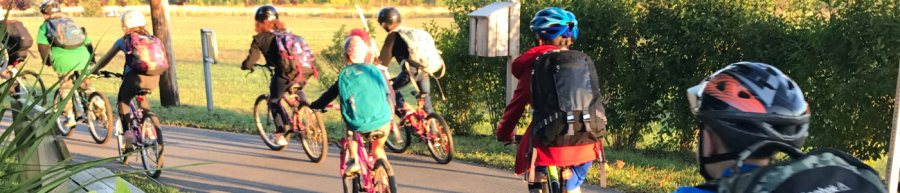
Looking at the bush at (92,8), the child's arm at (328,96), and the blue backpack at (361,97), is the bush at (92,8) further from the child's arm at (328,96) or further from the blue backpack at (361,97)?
the blue backpack at (361,97)

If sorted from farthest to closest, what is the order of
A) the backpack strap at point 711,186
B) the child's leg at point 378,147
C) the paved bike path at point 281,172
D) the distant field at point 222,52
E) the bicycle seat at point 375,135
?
the distant field at point 222,52 → the paved bike path at point 281,172 → the child's leg at point 378,147 → the bicycle seat at point 375,135 → the backpack strap at point 711,186

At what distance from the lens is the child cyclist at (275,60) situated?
738 cm

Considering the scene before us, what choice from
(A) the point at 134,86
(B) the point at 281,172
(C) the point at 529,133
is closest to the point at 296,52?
(B) the point at 281,172

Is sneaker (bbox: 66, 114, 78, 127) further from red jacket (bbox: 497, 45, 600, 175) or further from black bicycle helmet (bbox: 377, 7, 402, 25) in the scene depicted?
red jacket (bbox: 497, 45, 600, 175)

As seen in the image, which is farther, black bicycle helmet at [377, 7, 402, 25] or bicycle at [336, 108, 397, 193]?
black bicycle helmet at [377, 7, 402, 25]

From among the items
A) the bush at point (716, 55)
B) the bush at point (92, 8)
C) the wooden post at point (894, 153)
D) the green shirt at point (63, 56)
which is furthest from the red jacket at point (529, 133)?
the bush at point (92, 8)

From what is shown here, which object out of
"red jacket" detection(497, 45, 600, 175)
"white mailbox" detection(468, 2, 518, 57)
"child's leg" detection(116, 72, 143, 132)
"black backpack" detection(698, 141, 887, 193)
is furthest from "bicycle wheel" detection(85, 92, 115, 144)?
"black backpack" detection(698, 141, 887, 193)

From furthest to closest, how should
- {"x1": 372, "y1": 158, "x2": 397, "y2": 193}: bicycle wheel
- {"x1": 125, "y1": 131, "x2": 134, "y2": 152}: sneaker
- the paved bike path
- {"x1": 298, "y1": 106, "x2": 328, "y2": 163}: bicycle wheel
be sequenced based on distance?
{"x1": 298, "y1": 106, "x2": 328, "y2": 163}: bicycle wheel, {"x1": 125, "y1": 131, "x2": 134, "y2": 152}: sneaker, the paved bike path, {"x1": 372, "y1": 158, "x2": 397, "y2": 193}: bicycle wheel

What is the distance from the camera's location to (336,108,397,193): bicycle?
15.2 feet

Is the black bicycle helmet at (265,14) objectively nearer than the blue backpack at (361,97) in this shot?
No

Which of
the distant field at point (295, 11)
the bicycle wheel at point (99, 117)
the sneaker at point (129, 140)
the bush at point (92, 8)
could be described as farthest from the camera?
the bush at point (92, 8)

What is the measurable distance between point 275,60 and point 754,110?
635cm

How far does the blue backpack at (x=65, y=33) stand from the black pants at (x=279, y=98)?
2659 millimetres

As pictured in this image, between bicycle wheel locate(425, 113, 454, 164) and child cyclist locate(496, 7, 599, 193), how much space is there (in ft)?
10.4
